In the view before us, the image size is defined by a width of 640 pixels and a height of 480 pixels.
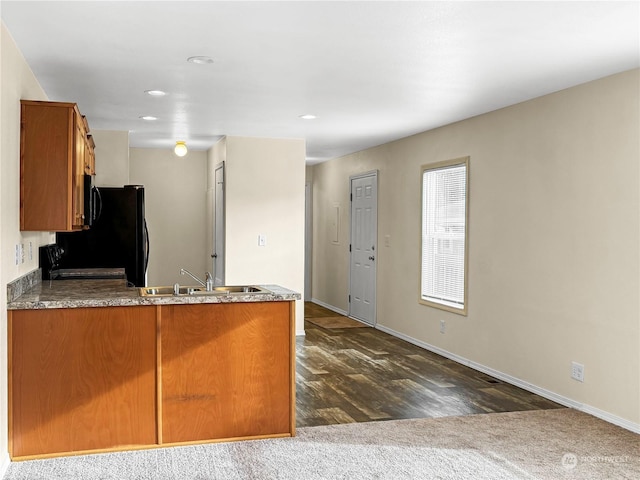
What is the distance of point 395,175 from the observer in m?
7.50

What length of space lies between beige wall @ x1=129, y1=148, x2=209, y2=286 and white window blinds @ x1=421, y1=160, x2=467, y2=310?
3.43m

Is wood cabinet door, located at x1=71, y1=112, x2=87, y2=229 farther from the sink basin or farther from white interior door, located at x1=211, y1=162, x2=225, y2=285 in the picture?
white interior door, located at x1=211, y1=162, x2=225, y2=285

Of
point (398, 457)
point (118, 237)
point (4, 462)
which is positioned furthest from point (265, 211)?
point (4, 462)

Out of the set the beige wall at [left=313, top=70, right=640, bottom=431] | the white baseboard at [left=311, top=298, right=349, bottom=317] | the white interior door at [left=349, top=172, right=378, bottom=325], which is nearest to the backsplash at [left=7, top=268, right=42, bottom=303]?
the beige wall at [left=313, top=70, right=640, bottom=431]

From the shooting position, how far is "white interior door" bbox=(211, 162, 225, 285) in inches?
291

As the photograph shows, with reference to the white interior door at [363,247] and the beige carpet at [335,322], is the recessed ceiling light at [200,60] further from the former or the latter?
the beige carpet at [335,322]

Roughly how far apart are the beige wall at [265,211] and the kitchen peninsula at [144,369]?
326cm

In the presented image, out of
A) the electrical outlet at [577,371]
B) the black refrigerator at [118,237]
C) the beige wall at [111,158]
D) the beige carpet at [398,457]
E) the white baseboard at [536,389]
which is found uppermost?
the beige wall at [111,158]

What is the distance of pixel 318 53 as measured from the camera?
3.76m

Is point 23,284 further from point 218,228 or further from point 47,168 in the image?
point 218,228

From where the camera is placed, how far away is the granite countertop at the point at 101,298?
11.2 feet

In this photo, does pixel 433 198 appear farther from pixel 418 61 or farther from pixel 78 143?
pixel 78 143

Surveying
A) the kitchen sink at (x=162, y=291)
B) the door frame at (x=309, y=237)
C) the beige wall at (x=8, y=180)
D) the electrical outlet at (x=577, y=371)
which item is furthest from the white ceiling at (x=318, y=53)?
the door frame at (x=309, y=237)

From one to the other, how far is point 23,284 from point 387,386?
9.42ft
